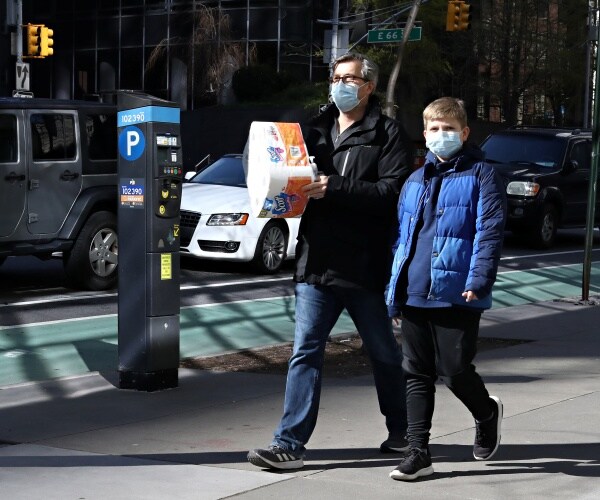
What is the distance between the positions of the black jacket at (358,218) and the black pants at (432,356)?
314 mm

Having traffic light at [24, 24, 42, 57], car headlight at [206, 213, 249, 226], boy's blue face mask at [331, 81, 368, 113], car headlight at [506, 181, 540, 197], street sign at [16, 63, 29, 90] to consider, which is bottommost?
car headlight at [206, 213, 249, 226]

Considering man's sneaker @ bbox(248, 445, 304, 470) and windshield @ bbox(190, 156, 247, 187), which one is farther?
windshield @ bbox(190, 156, 247, 187)

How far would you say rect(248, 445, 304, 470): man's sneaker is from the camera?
5.80 meters

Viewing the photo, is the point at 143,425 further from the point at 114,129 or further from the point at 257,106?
the point at 257,106

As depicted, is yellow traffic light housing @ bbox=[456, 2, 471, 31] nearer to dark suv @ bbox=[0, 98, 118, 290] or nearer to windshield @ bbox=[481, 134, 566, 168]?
windshield @ bbox=[481, 134, 566, 168]

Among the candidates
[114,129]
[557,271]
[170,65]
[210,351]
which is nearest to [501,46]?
[170,65]

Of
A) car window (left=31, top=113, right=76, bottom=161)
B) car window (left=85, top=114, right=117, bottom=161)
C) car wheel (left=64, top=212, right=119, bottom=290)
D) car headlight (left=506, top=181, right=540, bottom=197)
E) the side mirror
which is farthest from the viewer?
the side mirror

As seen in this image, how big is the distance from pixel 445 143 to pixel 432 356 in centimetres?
99

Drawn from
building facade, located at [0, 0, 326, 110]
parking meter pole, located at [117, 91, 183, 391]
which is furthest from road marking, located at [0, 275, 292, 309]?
building facade, located at [0, 0, 326, 110]

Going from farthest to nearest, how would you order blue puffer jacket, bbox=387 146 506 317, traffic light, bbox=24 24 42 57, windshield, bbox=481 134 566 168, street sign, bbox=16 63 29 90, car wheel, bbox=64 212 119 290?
traffic light, bbox=24 24 42 57 < street sign, bbox=16 63 29 90 < windshield, bbox=481 134 566 168 < car wheel, bbox=64 212 119 290 < blue puffer jacket, bbox=387 146 506 317

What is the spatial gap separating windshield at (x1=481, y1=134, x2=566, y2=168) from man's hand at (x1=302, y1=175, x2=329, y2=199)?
53.3 feet

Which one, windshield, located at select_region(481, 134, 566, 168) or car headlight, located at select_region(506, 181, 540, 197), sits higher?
windshield, located at select_region(481, 134, 566, 168)

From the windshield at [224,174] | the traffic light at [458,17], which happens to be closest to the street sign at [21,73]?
the traffic light at [458,17]

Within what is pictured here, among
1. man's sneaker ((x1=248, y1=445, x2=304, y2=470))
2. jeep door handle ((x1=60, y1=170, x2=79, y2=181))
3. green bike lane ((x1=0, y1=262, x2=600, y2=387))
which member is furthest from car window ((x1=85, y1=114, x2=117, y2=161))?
man's sneaker ((x1=248, y1=445, x2=304, y2=470))
